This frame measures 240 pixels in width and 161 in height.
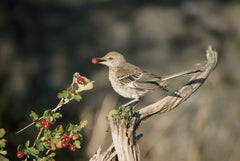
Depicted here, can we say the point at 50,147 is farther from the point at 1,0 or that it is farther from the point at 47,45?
the point at 1,0

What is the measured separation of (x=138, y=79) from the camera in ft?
15.1

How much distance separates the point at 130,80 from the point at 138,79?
0.34 ft

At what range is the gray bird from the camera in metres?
4.27

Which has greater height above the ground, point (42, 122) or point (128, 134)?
point (42, 122)

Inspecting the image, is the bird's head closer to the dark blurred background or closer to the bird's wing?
the bird's wing

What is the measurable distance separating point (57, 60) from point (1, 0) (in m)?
2.11

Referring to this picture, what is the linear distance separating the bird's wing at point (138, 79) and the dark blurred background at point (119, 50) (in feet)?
4.60

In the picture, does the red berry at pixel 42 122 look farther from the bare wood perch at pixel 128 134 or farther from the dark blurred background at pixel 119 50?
the dark blurred background at pixel 119 50

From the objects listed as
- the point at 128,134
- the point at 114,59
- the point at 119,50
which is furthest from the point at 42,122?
the point at 119,50

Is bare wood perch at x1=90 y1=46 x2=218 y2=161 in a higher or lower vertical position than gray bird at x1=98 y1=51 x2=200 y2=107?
lower

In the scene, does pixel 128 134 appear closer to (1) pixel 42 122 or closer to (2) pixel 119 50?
(1) pixel 42 122

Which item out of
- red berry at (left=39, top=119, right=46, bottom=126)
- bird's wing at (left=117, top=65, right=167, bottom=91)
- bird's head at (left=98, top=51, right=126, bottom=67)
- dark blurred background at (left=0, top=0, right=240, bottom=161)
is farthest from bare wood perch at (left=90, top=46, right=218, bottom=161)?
dark blurred background at (left=0, top=0, right=240, bottom=161)

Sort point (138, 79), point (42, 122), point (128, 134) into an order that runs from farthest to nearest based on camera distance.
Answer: point (138, 79)
point (128, 134)
point (42, 122)

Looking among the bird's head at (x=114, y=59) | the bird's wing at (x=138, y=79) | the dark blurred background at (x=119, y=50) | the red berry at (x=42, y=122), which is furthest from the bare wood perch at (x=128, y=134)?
the dark blurred background at (x=119, y=50)
